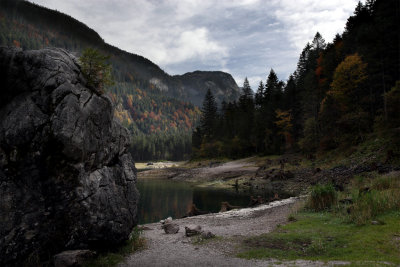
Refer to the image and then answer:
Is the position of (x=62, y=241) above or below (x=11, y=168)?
below

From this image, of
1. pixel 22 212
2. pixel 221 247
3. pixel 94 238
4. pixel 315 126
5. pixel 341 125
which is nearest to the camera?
pixel 22 212

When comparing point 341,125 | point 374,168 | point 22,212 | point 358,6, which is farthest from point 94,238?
point 358,6

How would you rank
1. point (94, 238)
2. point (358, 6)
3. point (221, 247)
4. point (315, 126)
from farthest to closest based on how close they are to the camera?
point (358, 6) → point (315, 126) → point (221, 247) → point (94, 238)

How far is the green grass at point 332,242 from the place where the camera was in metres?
8.41

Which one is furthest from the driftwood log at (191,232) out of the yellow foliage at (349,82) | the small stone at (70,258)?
→ the yellow foliage at (349,82)

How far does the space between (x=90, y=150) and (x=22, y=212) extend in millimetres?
3001

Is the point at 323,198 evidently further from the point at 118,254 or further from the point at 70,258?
the point at 70,258

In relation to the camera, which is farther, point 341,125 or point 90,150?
point 341,125

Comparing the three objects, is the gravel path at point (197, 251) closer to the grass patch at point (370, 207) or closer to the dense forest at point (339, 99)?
the grass patch at point (370, 207)

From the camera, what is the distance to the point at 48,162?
9.00m

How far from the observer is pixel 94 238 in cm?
1018

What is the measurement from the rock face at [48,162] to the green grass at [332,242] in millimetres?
6237

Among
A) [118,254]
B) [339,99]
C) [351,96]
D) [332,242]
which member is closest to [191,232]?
[118,254]

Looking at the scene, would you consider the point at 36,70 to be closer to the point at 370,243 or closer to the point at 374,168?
the point at 370,243
